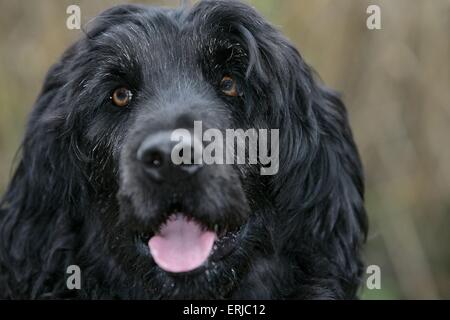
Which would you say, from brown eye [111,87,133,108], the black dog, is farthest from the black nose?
brown eye [111,87,133,108]

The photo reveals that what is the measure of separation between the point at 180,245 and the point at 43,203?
0.96 metres

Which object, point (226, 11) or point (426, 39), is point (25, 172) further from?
point (426, 39)

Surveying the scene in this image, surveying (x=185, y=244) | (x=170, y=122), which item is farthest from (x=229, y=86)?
(x=185, y=244)

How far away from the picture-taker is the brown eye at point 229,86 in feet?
14.5

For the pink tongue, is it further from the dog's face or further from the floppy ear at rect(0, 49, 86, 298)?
the floppy ear at rect(0, 49, 86, 298)

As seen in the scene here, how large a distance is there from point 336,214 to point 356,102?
9.72 feet

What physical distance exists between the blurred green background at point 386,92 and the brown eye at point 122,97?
9.01ft

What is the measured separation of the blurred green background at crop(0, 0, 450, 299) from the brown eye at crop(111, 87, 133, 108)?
275cm

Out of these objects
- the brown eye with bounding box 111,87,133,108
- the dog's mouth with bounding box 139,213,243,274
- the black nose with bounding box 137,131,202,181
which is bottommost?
the dog's mouth with bounding box 139,213,243,274

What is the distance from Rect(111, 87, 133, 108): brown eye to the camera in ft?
14.5

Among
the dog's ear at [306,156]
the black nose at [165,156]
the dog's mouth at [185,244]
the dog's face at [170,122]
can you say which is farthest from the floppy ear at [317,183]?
the black nose at [165,156]

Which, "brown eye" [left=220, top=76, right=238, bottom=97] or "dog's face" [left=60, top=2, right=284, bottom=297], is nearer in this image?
"dog's face" [left=60, top=2, right=284, bottom=297]
